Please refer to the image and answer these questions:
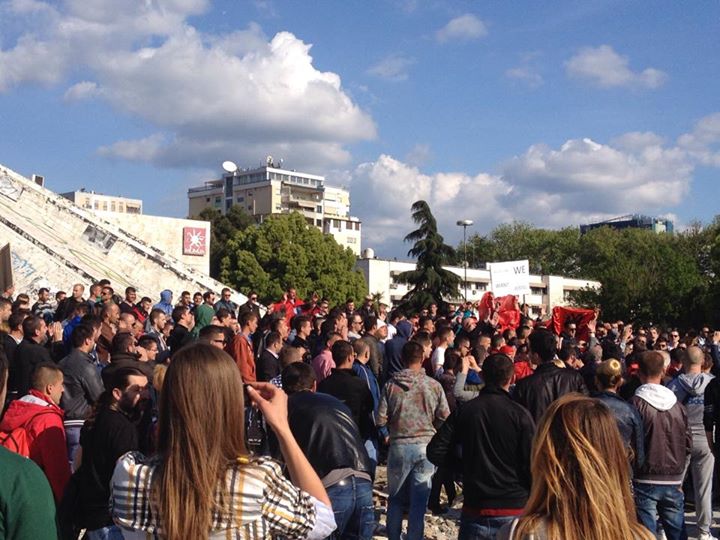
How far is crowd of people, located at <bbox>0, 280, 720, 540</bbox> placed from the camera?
2.58 meters

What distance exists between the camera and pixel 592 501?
97.1 inches

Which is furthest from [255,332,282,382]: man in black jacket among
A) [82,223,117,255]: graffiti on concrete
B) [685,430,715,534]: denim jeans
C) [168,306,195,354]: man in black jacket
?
[82,223,117,255]: graffiti on concrete

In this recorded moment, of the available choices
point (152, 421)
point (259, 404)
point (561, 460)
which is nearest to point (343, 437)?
point (152, 421)

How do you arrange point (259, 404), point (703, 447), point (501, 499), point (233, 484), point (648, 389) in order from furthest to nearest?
point (703, 447)
point (648, 389)
point (501, 499)
point (259, 404)
point (233, 484)

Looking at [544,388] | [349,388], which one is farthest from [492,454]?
[349,388]

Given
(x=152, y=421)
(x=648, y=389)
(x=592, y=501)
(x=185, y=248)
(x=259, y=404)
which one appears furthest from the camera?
(x=185, y=248)

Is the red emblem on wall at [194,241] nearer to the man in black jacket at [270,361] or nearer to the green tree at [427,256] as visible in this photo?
the green tree at [427,256]

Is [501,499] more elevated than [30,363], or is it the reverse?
[30,363]

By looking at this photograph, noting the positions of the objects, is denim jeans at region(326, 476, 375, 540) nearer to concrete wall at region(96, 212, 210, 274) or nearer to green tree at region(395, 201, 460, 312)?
green tree at region(395, 201, 460, 312)

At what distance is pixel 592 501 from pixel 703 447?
6.68 metres

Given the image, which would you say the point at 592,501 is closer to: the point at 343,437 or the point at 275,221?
the point at 343,437

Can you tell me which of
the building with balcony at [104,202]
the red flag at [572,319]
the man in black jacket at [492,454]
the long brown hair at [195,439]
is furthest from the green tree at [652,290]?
the building with balcony at [104,202]

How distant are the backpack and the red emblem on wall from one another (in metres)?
46.9

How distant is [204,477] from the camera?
2.61 m
